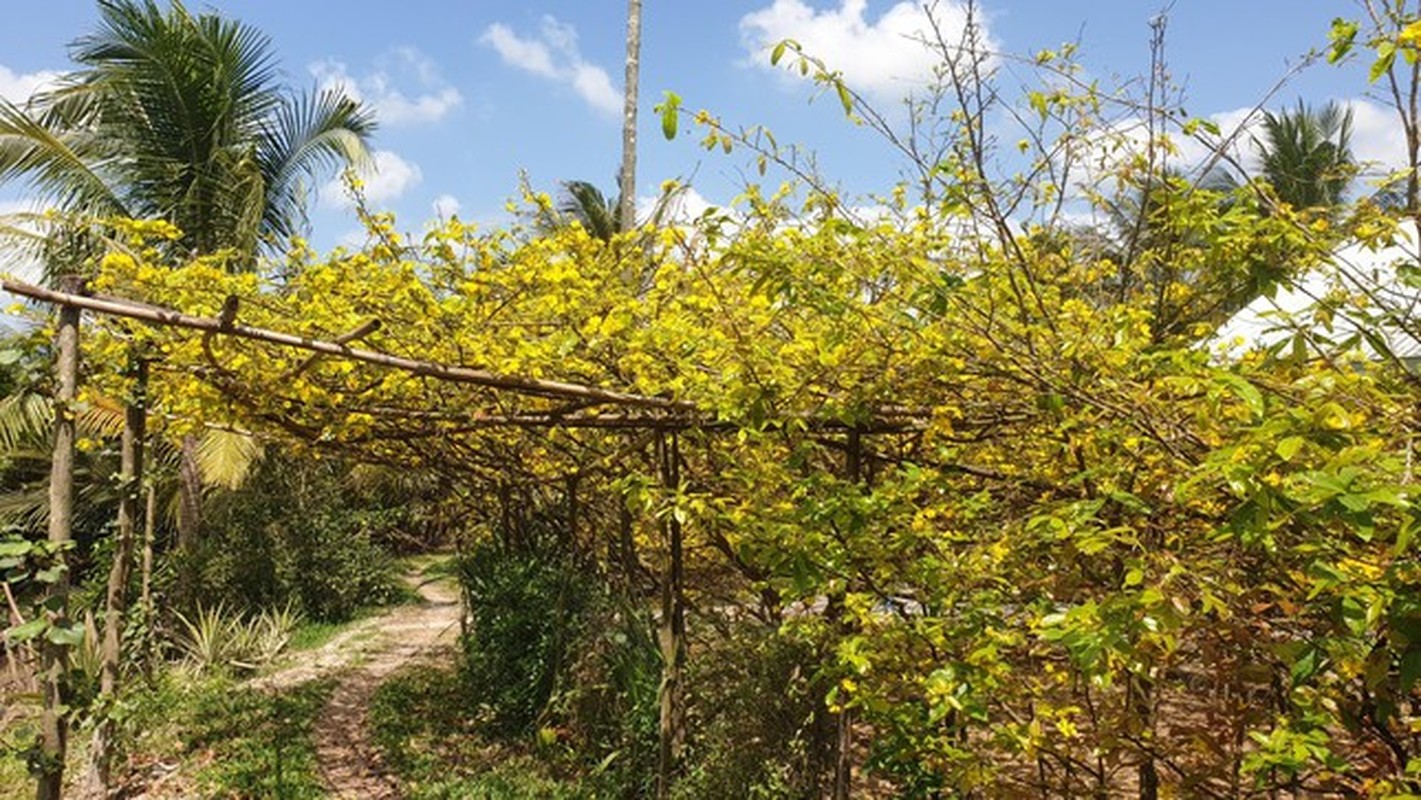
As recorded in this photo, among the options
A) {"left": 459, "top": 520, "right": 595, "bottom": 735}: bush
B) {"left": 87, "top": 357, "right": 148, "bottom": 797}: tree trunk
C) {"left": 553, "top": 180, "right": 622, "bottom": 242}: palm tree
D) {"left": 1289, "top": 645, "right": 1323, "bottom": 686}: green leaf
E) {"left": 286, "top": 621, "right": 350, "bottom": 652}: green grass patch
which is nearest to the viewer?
{"left": 1289, "top": 645, "right": 1323, "bottom": 686}: green leaf

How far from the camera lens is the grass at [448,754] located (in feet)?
14.9

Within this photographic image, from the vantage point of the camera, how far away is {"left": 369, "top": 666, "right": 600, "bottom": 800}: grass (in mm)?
4543

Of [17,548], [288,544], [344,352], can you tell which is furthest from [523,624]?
[288,544]

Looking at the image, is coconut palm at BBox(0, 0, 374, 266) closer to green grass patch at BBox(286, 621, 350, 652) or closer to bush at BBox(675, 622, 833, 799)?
green grass patch at BBox(286, 621, 350, 652)

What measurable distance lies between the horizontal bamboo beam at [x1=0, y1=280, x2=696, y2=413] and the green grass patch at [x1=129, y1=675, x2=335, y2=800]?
2.71 metres

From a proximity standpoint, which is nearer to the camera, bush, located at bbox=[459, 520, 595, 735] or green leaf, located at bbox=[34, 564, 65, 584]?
green leaf, located at bbox=[34, 564, 65, 584]

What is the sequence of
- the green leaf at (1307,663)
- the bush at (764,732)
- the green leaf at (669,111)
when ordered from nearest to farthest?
the green leaf at (1307,663) < the green leaf at (669,111) < the bush at (764,732)

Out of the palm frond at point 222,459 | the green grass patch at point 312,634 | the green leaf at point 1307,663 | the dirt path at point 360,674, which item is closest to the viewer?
the green leaf at point 1307,663

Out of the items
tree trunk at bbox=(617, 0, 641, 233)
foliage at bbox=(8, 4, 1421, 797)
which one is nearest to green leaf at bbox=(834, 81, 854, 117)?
foliage at bbox=(8, 4, 1421, 797)

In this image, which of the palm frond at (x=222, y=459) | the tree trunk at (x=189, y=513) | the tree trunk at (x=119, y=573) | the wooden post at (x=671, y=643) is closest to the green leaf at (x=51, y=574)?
the tree trunk at (x=119, y=573)

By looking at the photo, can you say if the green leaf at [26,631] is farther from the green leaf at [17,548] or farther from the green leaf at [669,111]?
the green leaf at [669,111]

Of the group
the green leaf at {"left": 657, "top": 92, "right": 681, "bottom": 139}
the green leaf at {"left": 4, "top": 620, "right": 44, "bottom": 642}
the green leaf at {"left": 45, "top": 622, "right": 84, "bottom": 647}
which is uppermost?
the green leaf at {"left": 657, "top": 92, "right": 681, "bottom": 139}

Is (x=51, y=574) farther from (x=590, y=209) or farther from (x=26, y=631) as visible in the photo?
(x=590, y=209)

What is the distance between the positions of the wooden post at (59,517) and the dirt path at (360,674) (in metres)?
2.26
